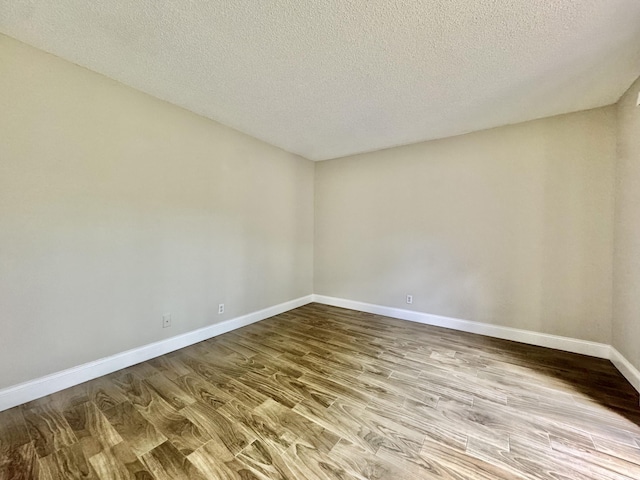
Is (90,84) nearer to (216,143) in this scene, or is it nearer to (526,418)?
(216,143)

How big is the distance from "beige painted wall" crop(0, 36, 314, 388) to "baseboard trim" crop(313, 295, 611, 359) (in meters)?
1.99

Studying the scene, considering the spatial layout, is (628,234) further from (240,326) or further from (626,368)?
(240,326)

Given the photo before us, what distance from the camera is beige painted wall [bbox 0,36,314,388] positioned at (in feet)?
5.59

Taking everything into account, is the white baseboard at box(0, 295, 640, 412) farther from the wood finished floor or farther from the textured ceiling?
the textured ceiling

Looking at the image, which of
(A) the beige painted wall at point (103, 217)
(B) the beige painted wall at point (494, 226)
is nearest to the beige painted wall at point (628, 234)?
(B) the beige painted wall at point (494, 226)

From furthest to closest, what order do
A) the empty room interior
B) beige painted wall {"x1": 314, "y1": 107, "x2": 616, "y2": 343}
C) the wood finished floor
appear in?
beige painted wall {"x1": 314, "y1": 107, "x2": 616, "y2": 343}, the empty room interior, the wood finished floor

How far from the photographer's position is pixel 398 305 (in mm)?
3576

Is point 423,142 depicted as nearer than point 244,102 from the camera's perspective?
No

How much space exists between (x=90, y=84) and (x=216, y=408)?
8.76 ft

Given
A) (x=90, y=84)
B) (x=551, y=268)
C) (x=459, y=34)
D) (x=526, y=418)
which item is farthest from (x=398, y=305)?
(x=90, y=84)

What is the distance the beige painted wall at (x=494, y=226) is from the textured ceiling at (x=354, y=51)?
1.46 feet

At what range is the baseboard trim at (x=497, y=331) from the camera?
8.07 ft

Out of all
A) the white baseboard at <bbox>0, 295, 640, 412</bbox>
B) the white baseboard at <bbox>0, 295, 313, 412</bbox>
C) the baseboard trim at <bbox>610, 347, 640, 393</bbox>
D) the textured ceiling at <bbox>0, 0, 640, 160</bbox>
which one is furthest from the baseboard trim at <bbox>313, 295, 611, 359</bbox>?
the textured ceiling at <bbox>0, 0, 640, 160</bbox>

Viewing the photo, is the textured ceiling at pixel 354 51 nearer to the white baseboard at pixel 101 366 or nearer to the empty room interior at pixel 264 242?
the empty room interior at pixel 264 242
